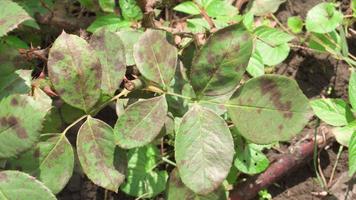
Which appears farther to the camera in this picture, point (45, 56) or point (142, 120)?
point (45, 56)

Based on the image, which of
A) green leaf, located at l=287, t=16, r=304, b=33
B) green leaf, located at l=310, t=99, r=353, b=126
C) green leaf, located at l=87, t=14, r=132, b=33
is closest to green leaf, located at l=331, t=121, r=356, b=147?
green leaf, located at l=310, t=99, r=353, b=126

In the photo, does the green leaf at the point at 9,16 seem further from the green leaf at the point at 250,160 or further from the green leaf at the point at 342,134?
the green leaf at the point at 342,134

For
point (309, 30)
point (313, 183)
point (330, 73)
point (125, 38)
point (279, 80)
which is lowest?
point (313, 183)

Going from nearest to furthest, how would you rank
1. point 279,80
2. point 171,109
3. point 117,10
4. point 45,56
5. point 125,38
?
point 279,80
point 171,109
point 125,38
point 45,56
point 117,10


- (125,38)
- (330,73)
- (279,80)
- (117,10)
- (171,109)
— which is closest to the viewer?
(279,80)

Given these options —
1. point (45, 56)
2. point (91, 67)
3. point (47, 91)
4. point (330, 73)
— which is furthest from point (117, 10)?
point (330, 73)

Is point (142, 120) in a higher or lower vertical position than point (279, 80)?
lower

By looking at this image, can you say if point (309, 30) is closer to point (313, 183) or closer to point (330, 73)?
point (330, 73)
